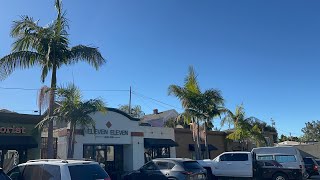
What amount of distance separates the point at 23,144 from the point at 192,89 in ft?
44.0

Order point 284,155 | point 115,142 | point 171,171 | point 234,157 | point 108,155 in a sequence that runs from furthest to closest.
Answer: point 108,155, point 115,142, point 234,157, point 284,155, point 171,171

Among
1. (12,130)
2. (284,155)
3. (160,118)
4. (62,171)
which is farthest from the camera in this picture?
(160,118)

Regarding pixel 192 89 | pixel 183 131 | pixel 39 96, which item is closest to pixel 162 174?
pixel 39 96

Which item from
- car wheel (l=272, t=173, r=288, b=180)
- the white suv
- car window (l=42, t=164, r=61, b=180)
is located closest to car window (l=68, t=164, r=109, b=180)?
the white suv

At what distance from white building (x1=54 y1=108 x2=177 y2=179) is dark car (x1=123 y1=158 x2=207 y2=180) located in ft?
16.8

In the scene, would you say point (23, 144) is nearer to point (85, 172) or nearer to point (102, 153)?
point (102, 153)

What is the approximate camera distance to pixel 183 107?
27078 millimetres

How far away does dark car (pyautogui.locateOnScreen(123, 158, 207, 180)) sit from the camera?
50.9ft

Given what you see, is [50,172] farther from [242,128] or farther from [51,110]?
[242,128]

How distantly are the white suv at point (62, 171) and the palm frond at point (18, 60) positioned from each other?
7.98 meters

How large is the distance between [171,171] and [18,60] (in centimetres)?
892

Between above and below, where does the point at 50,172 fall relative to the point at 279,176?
above

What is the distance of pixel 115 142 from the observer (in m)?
22.9

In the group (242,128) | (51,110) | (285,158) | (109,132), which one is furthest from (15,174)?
(242,128)
